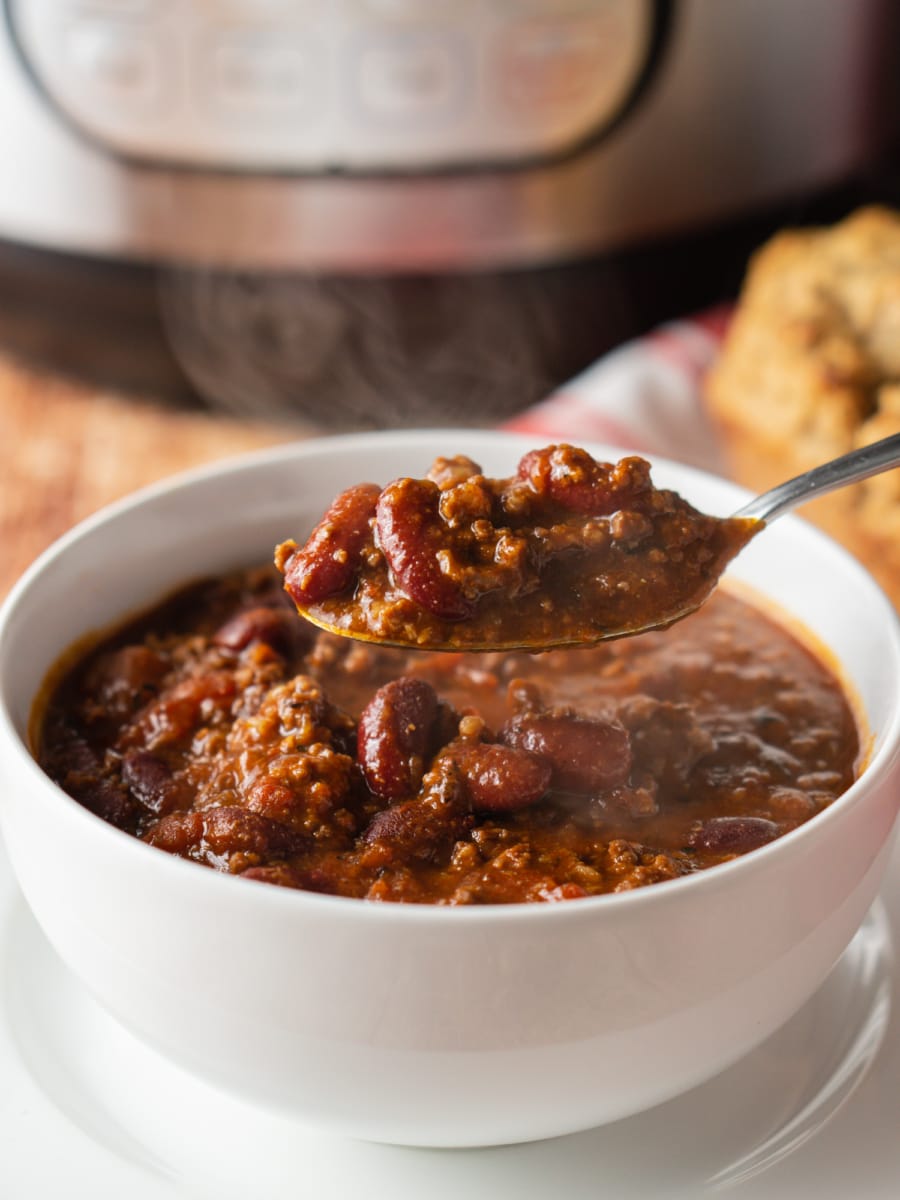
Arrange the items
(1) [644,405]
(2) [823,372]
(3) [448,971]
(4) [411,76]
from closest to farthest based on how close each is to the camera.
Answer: (3) [448,971] < (4) [411,76] < (2) [823,372] < (1) [644,405]

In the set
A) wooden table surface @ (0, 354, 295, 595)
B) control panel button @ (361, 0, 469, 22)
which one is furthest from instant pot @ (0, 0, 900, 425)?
wooden table surface @ (0, 354, 295, 595)

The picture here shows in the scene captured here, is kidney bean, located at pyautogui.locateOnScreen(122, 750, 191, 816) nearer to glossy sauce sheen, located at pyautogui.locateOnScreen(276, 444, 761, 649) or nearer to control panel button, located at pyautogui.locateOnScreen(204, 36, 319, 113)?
glossy sauce sheen, located at pyautogui.locateOnScreen(276, 444, 761, 649)

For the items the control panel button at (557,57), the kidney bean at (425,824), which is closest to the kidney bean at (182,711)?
the kidney bean at (425,824)

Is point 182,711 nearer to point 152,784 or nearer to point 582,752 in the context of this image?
point 152,784

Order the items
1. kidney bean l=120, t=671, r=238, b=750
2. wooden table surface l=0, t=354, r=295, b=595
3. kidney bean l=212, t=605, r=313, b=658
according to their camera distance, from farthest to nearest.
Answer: wooden table surface l=0, t=354, r=295, b=595 → kidney bean l=212, t=605, r=313, b=658 → kidney bean l=120, t=671, r=238, b=750

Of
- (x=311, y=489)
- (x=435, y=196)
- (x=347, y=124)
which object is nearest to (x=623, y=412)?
(x=435, y=196)

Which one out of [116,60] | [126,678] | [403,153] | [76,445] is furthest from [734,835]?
[76,445]
